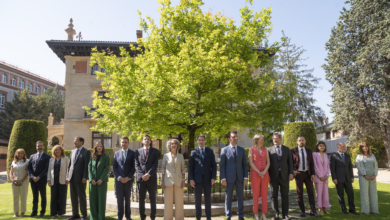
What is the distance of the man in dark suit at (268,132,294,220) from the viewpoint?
6.34 meters

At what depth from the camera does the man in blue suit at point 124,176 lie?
6.21 meters

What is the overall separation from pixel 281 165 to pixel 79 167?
5049 mm

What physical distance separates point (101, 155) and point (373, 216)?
23.4 ft

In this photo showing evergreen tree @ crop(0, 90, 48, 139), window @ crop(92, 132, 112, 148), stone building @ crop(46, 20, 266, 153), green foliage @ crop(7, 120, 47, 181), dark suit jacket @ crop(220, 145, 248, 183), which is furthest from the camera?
evergreen tree @ crop(0, 90, 48, 139)

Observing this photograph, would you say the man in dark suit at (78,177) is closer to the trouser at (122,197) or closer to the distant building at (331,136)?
the trouser at (122,197)

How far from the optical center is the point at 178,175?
6070 millimetres

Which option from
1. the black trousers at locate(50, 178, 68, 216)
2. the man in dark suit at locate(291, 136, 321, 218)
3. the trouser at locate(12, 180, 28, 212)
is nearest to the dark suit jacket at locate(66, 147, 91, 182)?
the black trousers at locate(50, 178, 68, 216)

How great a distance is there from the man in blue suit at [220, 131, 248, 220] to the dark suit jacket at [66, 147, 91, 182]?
134 inches

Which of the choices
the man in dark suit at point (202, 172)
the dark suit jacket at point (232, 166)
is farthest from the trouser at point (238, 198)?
the man in dark suit at point (202, 172)

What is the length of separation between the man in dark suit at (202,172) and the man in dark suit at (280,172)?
1514 millimetres

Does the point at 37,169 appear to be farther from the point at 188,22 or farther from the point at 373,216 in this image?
the point at 373,216

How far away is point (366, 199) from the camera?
6949mm

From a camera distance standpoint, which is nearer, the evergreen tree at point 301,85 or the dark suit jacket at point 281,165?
the dark suit jacket at point 281,165

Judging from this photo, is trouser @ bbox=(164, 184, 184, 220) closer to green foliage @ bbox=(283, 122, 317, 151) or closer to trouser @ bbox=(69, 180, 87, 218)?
trouser @ bbox=(69, 180, 87, 218)
